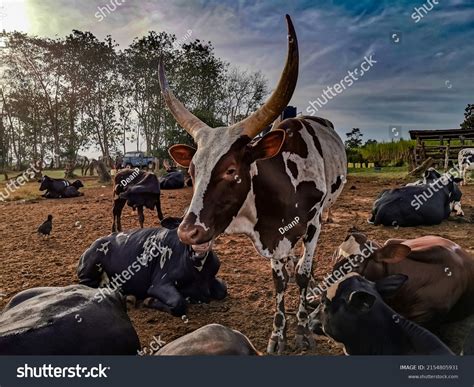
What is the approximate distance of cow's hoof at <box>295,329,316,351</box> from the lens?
9.37 feet

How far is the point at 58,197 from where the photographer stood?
1342 cm

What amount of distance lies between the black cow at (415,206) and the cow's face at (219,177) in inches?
181

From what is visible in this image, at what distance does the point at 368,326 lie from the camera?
6.91 ft

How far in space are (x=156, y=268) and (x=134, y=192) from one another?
334 cm

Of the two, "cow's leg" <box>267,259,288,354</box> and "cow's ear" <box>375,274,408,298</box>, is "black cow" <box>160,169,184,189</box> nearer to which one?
"cow's leg" <box>267,259,288,354</box>

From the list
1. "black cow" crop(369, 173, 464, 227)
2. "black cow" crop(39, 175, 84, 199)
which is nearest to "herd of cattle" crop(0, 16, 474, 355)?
"black cow" crop(369, 173, 464, 227)

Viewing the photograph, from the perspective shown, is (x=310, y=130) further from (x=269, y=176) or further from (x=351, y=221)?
(x=351, y=221)

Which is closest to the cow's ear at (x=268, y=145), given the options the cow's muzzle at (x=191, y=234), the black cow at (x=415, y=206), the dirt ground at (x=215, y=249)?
the cow's muzzle at (x=191, y=234)

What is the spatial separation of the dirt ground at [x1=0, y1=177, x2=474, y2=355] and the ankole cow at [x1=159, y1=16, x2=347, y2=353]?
570 mm

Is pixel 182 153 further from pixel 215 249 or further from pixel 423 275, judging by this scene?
pixel 215 249

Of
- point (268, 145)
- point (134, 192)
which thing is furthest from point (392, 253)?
point (134, 192)

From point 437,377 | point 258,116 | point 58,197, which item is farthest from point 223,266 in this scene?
point 58,197

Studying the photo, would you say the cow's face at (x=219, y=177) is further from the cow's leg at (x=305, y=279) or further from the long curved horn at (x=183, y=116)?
the cow's leg at (x=305, y=279)

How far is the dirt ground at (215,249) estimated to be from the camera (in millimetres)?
3344
